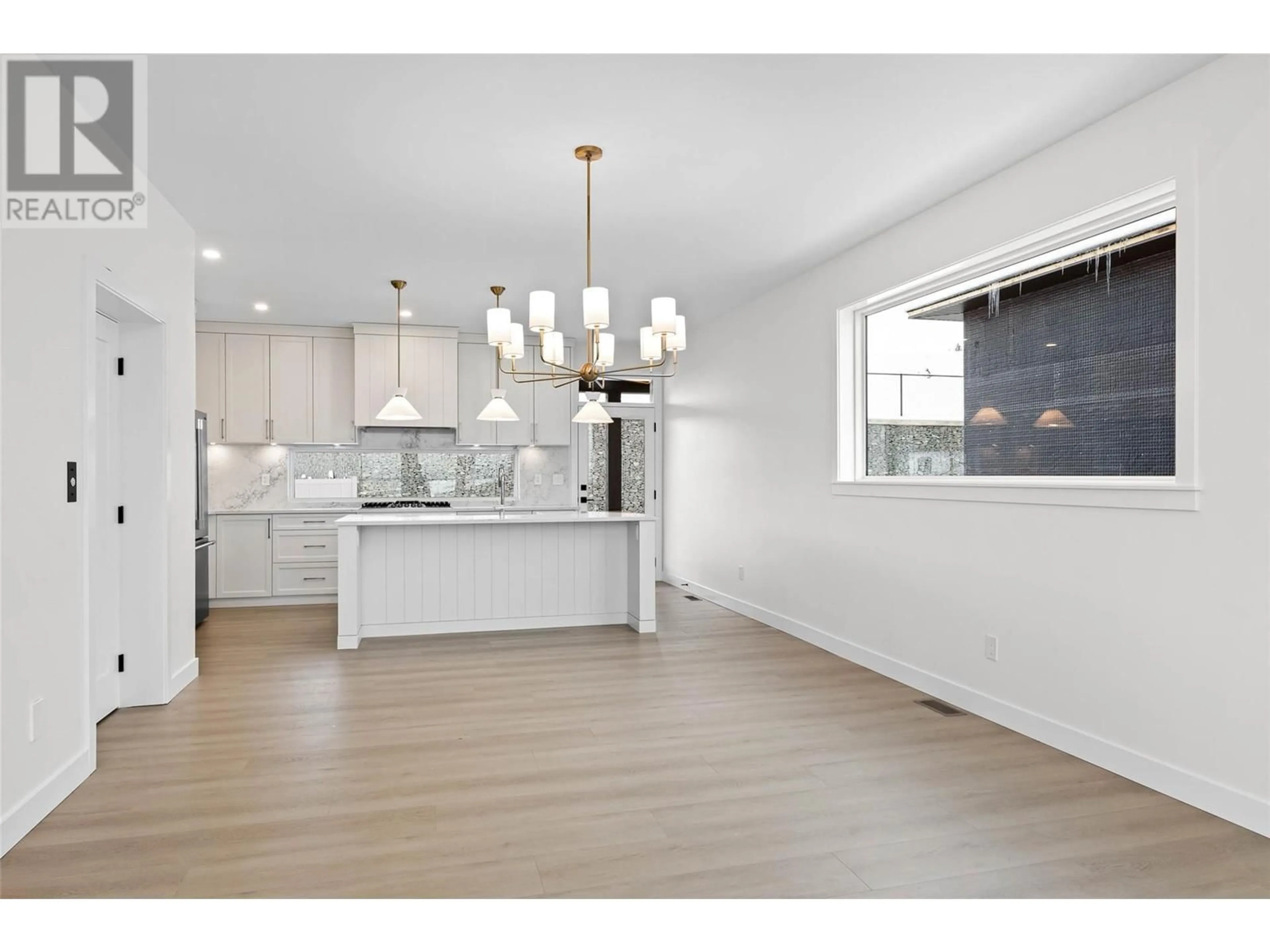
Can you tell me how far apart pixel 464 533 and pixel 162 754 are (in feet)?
8.33

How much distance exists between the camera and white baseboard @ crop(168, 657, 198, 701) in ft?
13.1

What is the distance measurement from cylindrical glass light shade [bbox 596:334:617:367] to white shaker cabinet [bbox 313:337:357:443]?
13.1 ft

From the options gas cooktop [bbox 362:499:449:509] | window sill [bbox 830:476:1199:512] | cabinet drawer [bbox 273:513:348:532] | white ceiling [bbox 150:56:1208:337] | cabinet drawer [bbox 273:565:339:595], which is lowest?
cabinet drawer [bbox 273:565:339:595]

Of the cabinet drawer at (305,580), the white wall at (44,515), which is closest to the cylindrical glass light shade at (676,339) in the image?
the white wall at (44,515)

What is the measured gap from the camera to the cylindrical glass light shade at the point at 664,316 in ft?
12.0

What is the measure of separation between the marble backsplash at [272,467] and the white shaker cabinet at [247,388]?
23 centimetres

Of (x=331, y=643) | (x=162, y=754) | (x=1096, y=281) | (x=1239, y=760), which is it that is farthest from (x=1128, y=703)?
(x=331, y=643)

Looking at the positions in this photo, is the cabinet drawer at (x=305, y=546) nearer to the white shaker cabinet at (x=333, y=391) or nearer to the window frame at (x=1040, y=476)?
the white shaker cabinet at (x=333, y=391)

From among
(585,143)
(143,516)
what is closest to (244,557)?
(143,516)

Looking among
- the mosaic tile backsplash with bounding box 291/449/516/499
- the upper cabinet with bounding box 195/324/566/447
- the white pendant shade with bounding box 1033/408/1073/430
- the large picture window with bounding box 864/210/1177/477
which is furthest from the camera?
the mosaic tile backsplash with bounding box 291/449/516/499

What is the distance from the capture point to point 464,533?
551cm

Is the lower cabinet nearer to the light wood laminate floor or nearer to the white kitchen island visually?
the white kitchen island

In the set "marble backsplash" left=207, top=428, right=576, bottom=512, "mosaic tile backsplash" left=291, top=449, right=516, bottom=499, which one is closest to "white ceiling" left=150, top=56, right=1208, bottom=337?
"marble backsplash" left=207, top=428, right=576, bottom=512

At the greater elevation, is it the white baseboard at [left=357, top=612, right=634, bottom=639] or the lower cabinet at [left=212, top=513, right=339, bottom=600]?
the lower cabinet at [left=212, top=513, right=339, bottom=600]
